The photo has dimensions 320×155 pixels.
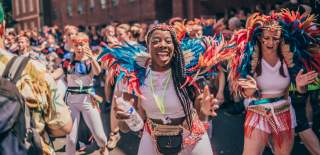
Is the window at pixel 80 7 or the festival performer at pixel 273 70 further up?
the window at pixel 80 7

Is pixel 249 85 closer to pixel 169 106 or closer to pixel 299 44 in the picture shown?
pixel 299 44

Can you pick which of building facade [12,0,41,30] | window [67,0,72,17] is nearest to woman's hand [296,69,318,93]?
window [67,0,72,17]

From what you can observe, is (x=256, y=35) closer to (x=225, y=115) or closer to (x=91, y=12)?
(x=225, y=115)

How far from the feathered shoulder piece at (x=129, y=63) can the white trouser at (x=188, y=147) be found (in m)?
0.41

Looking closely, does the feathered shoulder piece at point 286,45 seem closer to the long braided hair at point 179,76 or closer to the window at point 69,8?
the long braided hair at point 179,76

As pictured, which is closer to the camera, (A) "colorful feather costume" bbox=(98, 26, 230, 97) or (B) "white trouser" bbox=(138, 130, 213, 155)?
(B) "white trouser" bbox=(138, 130, 213, 155)

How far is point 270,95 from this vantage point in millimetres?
4762

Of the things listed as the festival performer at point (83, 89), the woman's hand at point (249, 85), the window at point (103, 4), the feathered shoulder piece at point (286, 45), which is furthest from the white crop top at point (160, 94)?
the window at point (103, 4)

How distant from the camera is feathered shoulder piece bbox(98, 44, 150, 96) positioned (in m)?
4.13

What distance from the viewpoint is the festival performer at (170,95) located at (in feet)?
12.9

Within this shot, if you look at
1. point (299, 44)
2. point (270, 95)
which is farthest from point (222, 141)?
point (299, 44)

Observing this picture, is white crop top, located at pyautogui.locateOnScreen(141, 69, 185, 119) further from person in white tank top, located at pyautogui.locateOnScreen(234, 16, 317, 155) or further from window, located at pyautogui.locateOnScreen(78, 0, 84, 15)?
window, located at pyautogui.locateOnScreen(78, 0, 84, 15)

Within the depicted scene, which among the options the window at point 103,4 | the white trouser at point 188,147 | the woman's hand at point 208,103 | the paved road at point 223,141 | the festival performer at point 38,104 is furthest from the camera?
the window at point 103,4

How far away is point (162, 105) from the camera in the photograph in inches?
157
